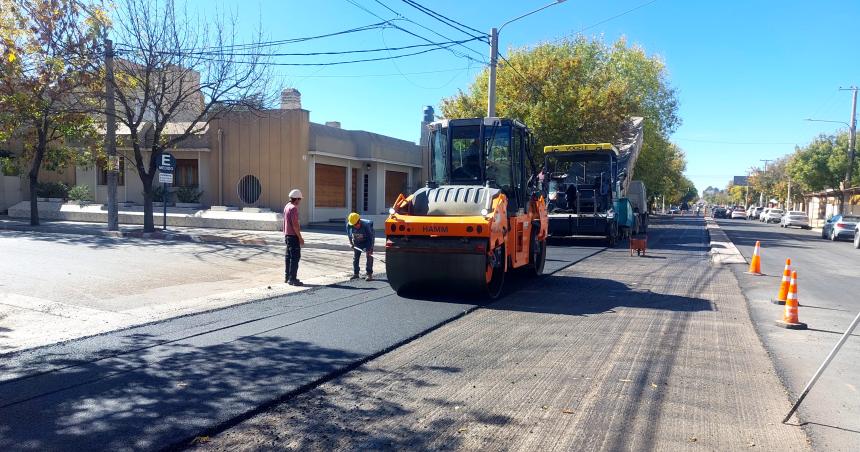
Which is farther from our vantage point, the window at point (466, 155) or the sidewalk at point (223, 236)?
the sidewalk at point (223, 236)

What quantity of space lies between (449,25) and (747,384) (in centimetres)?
1482

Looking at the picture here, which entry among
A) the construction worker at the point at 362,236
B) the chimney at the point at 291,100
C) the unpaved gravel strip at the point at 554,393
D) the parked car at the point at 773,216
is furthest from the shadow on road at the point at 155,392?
the parked car at the point at 773,216

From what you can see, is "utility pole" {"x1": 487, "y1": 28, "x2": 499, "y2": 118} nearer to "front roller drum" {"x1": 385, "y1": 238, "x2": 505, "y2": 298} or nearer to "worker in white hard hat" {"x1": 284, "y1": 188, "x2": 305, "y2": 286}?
"worker in white hard hat" {"x1": 284, "y1": 188, "x2": 305, "y2": 286}

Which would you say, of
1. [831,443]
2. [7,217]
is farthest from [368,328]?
[7,217]

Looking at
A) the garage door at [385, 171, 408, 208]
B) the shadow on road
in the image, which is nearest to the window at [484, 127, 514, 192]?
the shadow on road

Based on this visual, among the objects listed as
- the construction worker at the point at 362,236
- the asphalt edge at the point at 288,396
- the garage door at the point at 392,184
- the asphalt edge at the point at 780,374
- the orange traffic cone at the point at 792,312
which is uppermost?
the garage door at the point at 392,184

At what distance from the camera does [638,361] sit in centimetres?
627

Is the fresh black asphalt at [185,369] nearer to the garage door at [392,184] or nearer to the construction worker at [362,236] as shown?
the construction worker at [362,236]

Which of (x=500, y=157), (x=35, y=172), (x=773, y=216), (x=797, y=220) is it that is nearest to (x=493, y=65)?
(x=500, y=157)

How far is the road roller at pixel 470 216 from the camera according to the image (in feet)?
29.4

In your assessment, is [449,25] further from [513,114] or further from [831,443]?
[831,443]

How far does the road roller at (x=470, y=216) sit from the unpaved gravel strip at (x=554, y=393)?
97cm

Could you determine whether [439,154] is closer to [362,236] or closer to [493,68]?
[362,236]

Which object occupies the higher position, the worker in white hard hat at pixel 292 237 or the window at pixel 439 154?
the window at pixel 439 154
